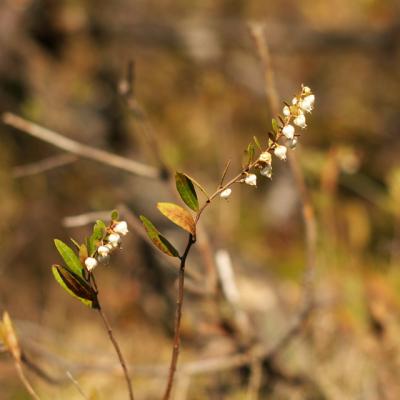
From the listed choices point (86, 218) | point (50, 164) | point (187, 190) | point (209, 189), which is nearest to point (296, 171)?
point (86, 218)

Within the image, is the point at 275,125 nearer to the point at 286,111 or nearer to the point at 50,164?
the point at 286,111

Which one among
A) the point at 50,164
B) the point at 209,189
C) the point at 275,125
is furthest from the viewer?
the point at 209,189

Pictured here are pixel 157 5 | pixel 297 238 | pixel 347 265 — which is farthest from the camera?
pixel 157 5

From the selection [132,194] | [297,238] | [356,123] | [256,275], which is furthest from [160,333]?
[356,123]

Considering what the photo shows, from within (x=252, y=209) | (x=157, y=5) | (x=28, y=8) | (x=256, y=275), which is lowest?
(x=256, y=275)

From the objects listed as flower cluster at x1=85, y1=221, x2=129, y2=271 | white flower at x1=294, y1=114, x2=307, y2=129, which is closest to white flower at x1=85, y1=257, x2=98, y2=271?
flower cluster at x1=85, y1=221, x2=129, y2=271

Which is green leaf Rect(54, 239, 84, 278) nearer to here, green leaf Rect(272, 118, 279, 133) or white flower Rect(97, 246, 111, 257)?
white flower Rect(97, 246, 111, 257)

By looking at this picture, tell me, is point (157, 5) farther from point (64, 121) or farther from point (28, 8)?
point (64, 121)
